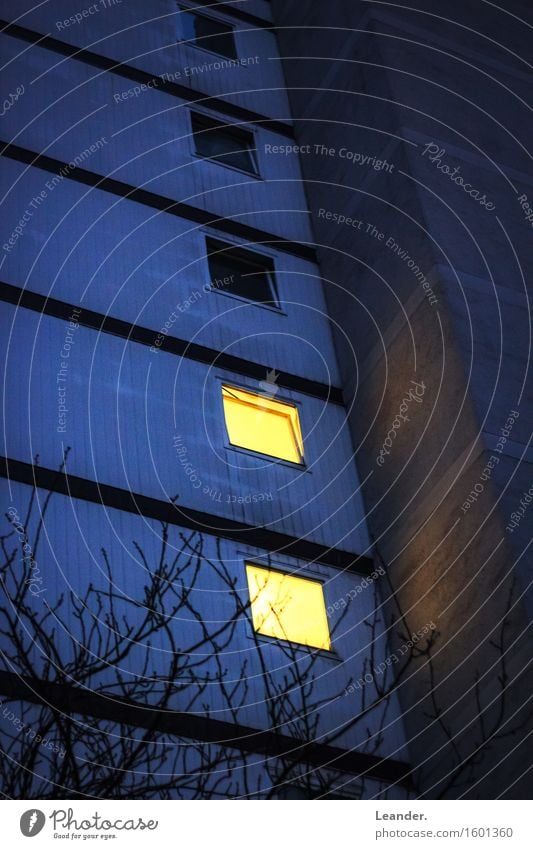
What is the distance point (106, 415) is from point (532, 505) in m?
5.92

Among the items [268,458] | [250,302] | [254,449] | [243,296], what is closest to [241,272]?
[243,296]

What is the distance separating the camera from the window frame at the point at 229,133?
79.0 ft

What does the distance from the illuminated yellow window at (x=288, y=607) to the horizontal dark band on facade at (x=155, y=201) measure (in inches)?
269

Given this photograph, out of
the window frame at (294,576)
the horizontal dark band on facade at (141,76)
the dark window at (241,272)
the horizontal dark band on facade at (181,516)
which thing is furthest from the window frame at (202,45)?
the window frame at (294,576)

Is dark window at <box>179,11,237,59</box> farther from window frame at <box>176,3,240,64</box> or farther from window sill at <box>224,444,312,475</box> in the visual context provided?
window sill at <box>224,444,312,475</box>

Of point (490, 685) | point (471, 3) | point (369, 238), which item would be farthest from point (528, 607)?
point (471, 3)

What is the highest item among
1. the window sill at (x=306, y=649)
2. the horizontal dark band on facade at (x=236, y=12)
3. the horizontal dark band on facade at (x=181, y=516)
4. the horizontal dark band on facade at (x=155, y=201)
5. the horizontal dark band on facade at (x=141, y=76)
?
the horizontal dark band on facade at (x=236, y=12)

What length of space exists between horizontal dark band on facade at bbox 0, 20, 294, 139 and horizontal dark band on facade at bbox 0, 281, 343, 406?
618 centimetres

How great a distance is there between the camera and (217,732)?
16.3 metres

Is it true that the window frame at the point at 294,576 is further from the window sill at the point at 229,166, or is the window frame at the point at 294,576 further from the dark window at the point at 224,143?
the dark window at the point at 224,143

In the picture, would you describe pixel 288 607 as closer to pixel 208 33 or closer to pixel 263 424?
pixel 263 424

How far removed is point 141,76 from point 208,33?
3019mm

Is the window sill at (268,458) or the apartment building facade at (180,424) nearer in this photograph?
the apartment building facade at (180,424)
